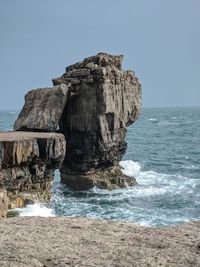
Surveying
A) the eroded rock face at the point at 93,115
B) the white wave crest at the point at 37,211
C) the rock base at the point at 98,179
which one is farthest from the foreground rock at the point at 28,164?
the eroded rock face at the point at 93,115

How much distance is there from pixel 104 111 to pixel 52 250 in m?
29.1

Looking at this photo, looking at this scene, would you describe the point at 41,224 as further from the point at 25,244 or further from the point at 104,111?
the point at 104,111

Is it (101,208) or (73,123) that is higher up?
(73,123)

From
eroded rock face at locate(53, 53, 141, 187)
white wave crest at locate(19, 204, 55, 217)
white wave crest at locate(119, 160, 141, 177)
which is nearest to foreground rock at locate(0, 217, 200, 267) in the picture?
white wave crest at locate(19, 204, 55, 217)

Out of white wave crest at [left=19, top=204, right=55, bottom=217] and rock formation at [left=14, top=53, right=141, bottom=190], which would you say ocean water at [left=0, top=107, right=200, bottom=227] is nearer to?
white wave crest at [left=19, top=204, right=55, bottom=217]

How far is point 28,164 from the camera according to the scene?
29797mm

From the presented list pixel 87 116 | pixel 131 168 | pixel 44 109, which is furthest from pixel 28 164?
pixel 131 168

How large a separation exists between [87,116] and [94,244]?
29.2 metres

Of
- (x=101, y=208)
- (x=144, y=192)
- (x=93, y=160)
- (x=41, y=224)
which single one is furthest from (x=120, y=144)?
(x=41, y=224)

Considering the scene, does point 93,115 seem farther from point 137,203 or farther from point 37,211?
point 37,211

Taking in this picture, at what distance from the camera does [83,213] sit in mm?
28688

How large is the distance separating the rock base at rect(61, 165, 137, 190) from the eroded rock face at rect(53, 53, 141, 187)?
0.29ft

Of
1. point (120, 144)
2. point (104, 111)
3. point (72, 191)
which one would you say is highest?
point (104, 111)

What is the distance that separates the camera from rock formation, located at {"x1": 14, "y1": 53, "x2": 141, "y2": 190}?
36.2 meters
